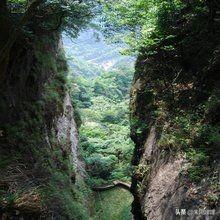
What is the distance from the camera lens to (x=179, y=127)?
8.42m

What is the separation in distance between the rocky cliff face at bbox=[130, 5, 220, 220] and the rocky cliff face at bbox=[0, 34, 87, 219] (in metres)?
2.37

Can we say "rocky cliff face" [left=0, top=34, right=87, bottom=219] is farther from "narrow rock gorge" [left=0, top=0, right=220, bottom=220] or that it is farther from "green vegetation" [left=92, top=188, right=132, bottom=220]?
"green vegetation" [left=92, top=188, right=132, bottom=220]

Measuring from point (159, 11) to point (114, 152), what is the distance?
12.7 m

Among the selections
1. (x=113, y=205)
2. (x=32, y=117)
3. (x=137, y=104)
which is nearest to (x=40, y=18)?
(x=32, y=117)

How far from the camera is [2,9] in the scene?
28.1 ft

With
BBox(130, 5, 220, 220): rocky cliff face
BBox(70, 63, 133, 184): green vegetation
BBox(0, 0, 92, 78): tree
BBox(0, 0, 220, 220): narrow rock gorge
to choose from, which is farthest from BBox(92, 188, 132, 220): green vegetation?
BBox(0, 0, 92, 78): tree

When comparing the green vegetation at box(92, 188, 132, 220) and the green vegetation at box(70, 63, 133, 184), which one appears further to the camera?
the green vegetation at box(70, 63, 133, 184)

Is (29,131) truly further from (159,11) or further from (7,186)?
(159,11)

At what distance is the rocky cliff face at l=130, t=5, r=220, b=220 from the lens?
6574 mm

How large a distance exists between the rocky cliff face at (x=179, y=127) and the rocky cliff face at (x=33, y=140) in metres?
2.37

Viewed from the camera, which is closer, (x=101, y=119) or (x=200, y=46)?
(x=200, y=46)

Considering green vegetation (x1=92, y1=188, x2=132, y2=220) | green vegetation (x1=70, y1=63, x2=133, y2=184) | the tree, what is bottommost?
green vegetation (x1=92, y1=188, x2=132, y2=220)

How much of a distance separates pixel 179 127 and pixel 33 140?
4057 mm

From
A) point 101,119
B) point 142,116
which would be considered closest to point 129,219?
point 142,116
